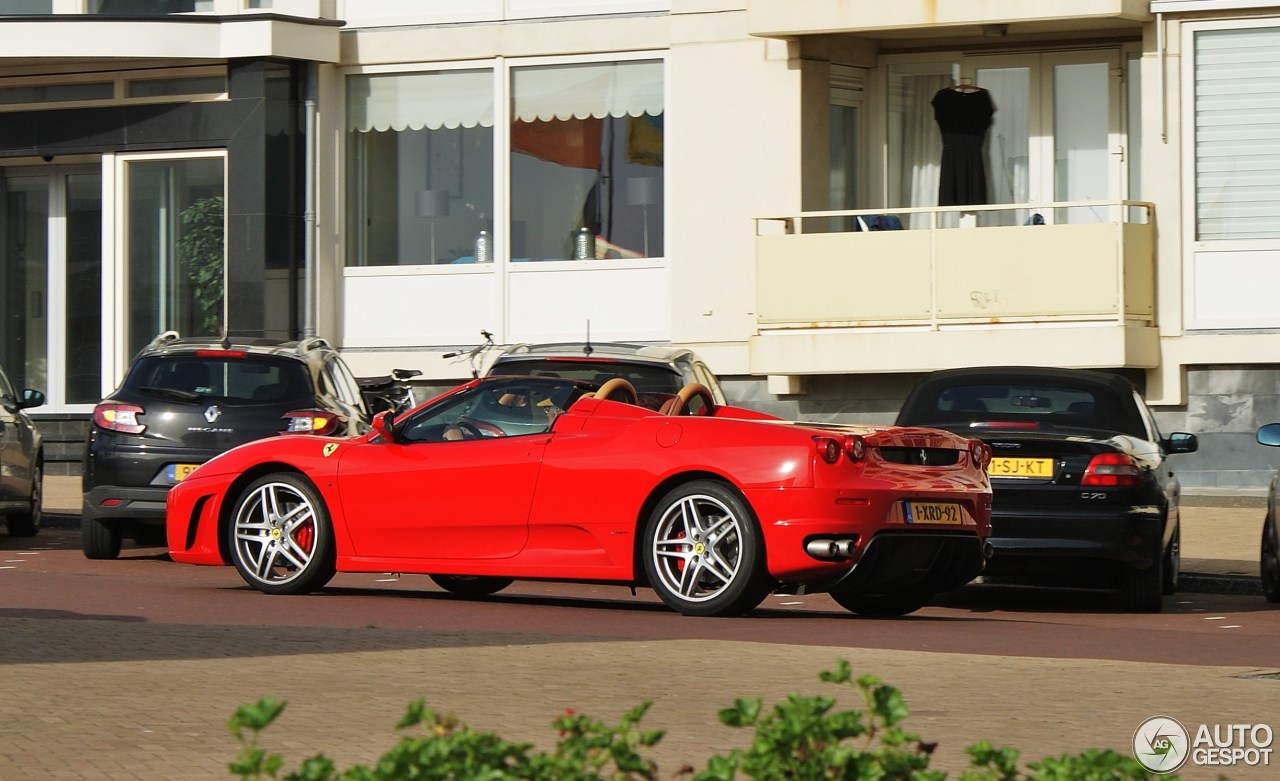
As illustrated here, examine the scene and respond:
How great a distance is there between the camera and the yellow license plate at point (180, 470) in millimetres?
15555

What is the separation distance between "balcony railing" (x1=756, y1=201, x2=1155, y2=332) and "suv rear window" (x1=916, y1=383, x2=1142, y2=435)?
7345 millimetres

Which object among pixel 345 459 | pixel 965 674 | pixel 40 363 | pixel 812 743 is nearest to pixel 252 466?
pixel 345 459

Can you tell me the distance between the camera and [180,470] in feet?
51.1

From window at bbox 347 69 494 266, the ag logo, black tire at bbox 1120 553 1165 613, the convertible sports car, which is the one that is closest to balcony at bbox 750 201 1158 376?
window at bbox 347 69 494 266

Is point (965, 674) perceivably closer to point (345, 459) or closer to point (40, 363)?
point (345, 459)

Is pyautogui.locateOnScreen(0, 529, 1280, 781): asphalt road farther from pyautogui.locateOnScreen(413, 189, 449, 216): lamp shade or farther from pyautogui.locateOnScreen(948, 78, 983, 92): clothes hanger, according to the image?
pyautogui.locateOnScreen(413, 189, 449, 216): lamp shade

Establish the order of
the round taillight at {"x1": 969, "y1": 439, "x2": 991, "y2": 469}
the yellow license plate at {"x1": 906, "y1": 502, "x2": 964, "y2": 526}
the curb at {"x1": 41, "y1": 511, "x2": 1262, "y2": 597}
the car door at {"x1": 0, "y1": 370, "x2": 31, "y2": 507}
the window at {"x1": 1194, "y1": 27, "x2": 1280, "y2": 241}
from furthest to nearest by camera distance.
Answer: the window at {"x1": 1194, "y1": 27, "x2": 1280, "y2": 241} → the car door at {"x1": 0, "y1": 370, "x2": 31, "y2": 507} → the curb at {"x1": 41, "y1": 511, "x2": 1262, "y2": 597} → the round taillight at {"x1": 969, "y1": 439, "x2": 991, "y2": 469} → the yellow license plate at {"x1": 906, "y1": 502, "x2": 964, "y2": 526}

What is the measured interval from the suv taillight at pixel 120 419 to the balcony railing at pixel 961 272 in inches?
351

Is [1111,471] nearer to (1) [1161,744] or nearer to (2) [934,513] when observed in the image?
(2) [934,513]

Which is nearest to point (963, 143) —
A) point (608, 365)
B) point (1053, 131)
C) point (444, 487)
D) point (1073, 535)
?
point (1053, 131)

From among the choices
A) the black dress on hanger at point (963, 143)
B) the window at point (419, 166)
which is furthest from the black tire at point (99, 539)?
the black dress on hanger at point (963, 143)

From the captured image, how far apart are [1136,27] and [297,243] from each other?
9.75 meters

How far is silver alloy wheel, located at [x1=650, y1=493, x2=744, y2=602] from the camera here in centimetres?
1171

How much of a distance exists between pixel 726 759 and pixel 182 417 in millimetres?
11806
